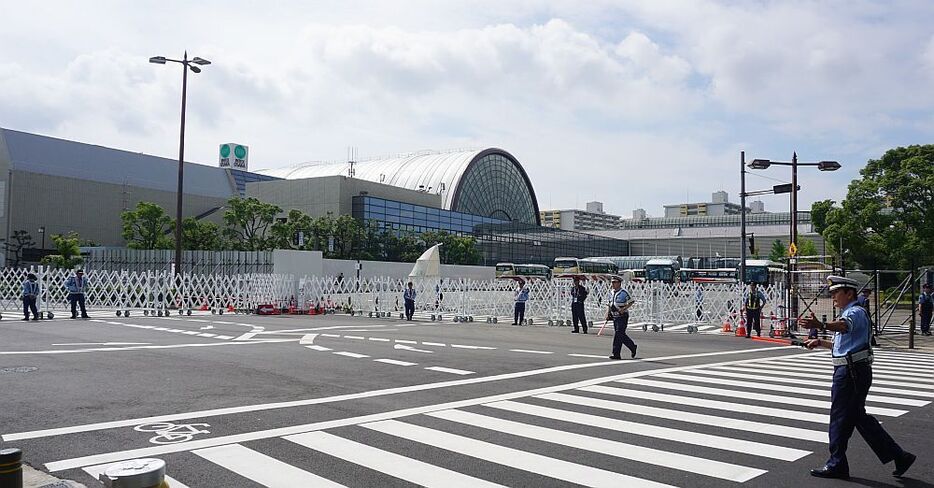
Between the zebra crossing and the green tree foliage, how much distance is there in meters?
33.7

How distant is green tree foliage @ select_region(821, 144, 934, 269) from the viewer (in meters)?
38.9

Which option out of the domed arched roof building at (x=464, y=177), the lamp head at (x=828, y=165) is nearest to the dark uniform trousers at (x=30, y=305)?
the lamp head at (x=828, y=165)

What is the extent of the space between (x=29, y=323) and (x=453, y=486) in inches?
839

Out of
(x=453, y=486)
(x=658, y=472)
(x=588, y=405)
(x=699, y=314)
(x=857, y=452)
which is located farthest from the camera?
(x=699, y=314)

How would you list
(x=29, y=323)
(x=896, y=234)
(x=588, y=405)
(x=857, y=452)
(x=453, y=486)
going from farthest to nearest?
(x=896, y=234)
(x=29, y=323)
(x=588, y=405)
(x=857, y=452)
(x=453, y=486)

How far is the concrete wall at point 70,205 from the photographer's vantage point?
176 feet

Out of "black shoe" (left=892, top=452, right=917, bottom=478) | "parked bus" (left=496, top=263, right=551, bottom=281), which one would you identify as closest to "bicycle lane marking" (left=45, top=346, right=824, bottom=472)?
"black shoe" (left=892, top=452, right=917, bottom=478)

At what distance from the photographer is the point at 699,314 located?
99.2ft

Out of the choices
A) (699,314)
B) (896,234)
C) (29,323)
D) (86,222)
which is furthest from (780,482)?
(86,222)

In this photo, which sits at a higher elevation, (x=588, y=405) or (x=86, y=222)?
(x=86, y=222)

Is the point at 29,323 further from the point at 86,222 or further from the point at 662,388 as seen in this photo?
the point at 86,222

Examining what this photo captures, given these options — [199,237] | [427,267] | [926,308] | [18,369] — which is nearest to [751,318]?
[926,308]

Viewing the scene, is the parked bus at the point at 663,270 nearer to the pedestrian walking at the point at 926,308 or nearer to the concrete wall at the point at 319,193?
the pedestrian walking at the point at 926,308

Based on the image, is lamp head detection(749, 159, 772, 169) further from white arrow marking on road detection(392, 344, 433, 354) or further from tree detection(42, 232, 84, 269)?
tree detection(42, 232, 84, 269)
